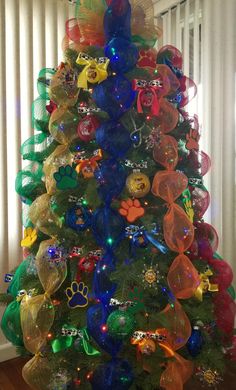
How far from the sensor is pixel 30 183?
1.49 m

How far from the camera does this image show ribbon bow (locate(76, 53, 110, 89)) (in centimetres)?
125

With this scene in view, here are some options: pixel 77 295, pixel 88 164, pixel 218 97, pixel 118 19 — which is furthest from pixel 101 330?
pixel 218 97

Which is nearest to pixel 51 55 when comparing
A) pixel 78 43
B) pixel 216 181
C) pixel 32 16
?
pixel 32 16

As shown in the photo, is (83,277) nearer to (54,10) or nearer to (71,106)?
(71,106)

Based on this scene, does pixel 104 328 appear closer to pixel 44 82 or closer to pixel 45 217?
pixel 45 217

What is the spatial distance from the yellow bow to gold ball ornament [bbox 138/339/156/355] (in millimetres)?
259

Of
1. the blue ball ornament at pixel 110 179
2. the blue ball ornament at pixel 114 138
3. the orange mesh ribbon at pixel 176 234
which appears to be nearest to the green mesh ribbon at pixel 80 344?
the orange mesh ribbon at pixel 176 234

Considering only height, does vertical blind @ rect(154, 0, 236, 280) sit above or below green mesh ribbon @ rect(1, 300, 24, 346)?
above

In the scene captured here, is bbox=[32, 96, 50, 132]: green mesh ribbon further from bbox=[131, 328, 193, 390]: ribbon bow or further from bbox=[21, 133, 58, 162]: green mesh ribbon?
bbox=[131, 328, 193, 390]: ribbon bow

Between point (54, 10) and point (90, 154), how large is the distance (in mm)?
1327

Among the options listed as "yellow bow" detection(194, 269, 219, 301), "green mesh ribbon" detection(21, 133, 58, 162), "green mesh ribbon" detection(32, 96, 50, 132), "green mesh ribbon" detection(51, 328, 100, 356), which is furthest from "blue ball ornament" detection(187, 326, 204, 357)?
"green mesh ribbon" detection(32, 96, 50, 132)

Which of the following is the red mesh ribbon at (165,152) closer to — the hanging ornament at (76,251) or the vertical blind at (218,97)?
the hanging ornament at (76,251)

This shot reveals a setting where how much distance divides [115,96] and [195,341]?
98cm

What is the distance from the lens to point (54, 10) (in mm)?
2139
